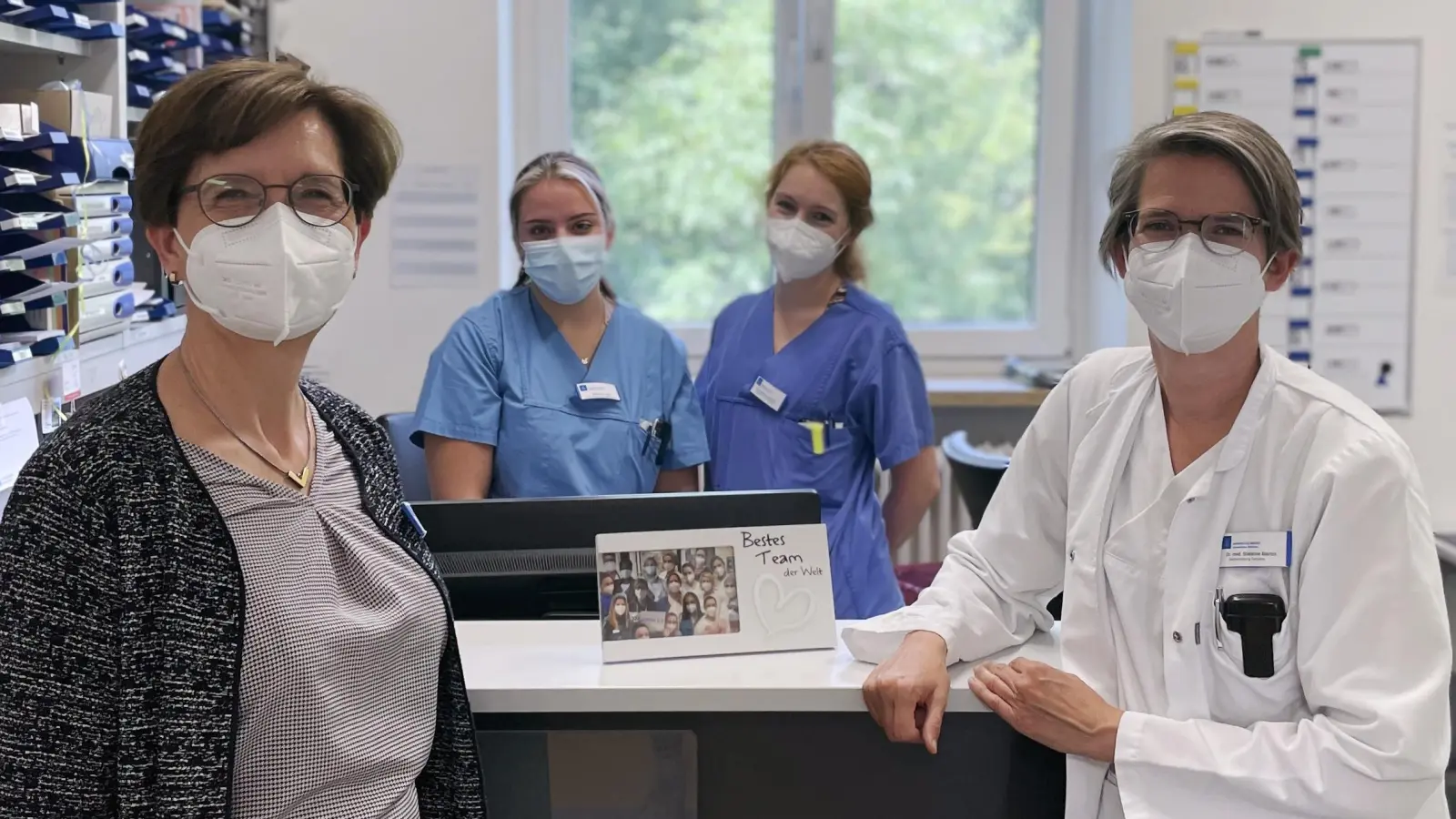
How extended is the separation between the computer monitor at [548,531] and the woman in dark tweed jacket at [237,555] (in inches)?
7.9

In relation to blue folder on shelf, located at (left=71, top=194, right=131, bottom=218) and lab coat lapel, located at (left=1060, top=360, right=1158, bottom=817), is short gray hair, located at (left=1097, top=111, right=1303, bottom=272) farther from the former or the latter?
blue folder on shelf, located at (left=71, top=194, right=131, bottom=218)

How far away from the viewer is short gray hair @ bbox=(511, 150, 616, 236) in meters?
2.30

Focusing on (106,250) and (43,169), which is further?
(106,250)

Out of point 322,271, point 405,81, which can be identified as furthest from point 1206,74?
point 322,271

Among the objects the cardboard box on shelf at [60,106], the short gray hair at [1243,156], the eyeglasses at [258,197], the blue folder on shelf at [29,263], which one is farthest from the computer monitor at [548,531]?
the cardboard box on shelf at [60,106]

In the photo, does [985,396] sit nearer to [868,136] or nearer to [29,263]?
[868,136]

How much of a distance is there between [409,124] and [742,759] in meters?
2.45

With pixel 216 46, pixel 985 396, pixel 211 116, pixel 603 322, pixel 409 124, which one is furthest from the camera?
pixel 985 396

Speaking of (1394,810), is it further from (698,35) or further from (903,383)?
(698,35)

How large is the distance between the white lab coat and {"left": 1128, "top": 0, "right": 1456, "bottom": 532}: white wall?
7.28ft

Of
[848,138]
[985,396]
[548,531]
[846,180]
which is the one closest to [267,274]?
[548,531]

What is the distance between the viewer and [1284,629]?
1194 millimetres

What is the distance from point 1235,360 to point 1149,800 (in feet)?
1.48

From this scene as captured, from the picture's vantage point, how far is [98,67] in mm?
2125
